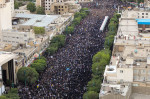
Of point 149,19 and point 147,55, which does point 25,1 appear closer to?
point 149,19

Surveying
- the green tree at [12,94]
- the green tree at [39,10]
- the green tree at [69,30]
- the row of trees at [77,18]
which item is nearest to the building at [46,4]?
the green tree at [39,10]

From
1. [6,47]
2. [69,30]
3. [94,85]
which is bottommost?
[94,85]

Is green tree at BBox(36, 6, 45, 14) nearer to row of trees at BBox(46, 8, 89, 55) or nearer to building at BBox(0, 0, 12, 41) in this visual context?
row of trees at BBox(46, 8, 89, 55)

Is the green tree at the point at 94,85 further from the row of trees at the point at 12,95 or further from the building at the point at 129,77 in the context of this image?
the row of trees at the point at 12,95

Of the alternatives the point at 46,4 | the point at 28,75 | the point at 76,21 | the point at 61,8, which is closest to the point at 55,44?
the point at 28,75

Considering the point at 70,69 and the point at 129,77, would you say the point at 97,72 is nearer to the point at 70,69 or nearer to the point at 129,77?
the point at 70,69

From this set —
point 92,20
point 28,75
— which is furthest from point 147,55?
point 92,20
